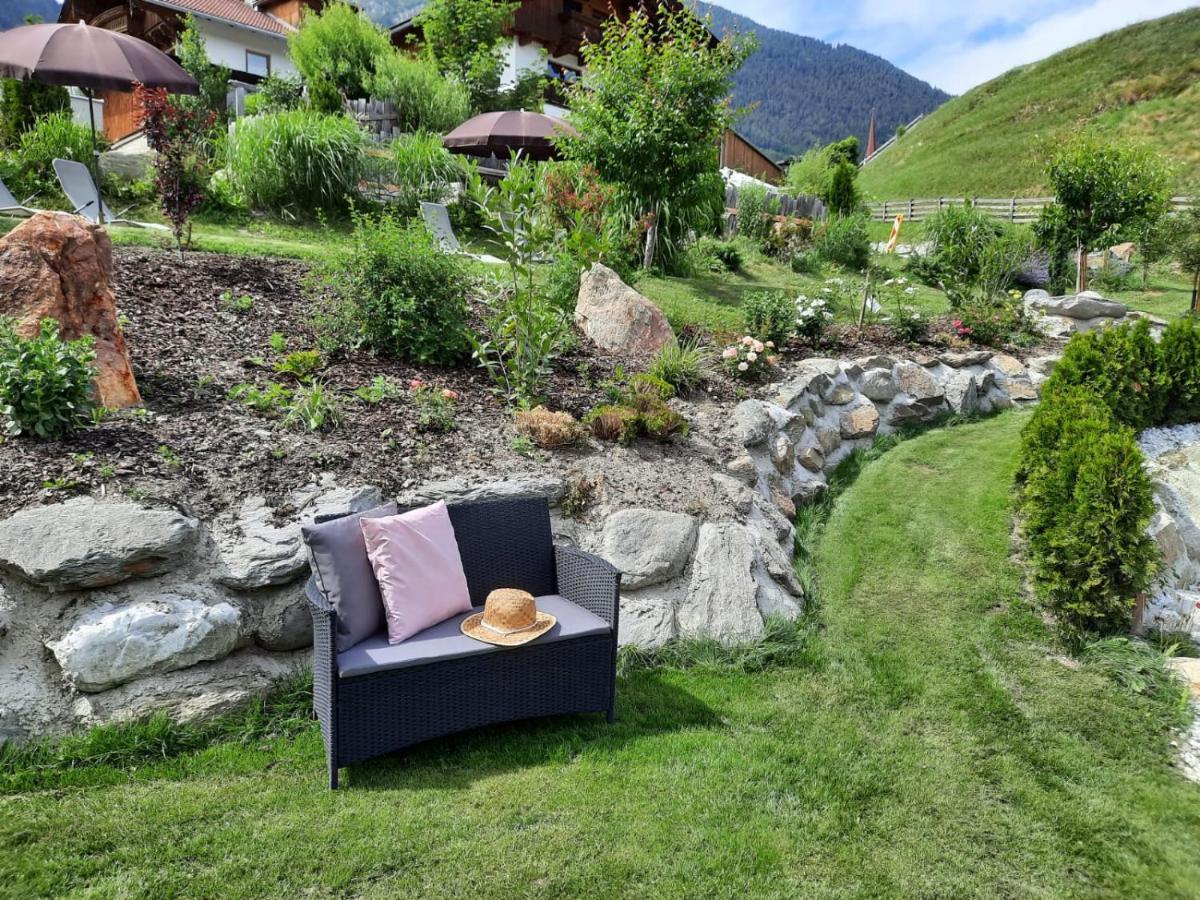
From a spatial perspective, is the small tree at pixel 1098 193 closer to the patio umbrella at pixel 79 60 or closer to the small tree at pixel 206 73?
the patio umbrella at pixel 79 60

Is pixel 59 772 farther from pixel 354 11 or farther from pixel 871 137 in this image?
pixel 871 137

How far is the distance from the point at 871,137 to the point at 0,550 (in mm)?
56950

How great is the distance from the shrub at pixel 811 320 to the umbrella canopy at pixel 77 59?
731cm

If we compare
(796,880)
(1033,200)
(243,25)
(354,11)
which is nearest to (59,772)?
(796,880)

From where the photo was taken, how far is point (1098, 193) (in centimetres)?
1249

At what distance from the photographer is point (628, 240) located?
359 inches

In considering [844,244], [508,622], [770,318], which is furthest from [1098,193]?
[508,622]

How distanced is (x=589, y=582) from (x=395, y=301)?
9.84 ft

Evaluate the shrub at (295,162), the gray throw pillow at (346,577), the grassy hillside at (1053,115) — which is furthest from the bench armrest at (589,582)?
the grassy hillside at (1053,115)

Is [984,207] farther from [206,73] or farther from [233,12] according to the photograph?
[233,12]

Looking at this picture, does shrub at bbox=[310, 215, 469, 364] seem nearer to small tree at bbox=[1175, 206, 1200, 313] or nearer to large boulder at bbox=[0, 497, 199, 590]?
large boulder at bbox=[0, 497, 199, 590]

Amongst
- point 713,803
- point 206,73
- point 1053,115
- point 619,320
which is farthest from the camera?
point 1053,115

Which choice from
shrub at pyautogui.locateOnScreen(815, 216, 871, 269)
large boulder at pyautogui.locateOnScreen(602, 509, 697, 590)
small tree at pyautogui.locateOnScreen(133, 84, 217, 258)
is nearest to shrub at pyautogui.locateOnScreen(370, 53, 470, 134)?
shrub at pyautogui.locateOnScreen(815, 216, 871, 269)

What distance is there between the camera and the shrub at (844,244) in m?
14.0
